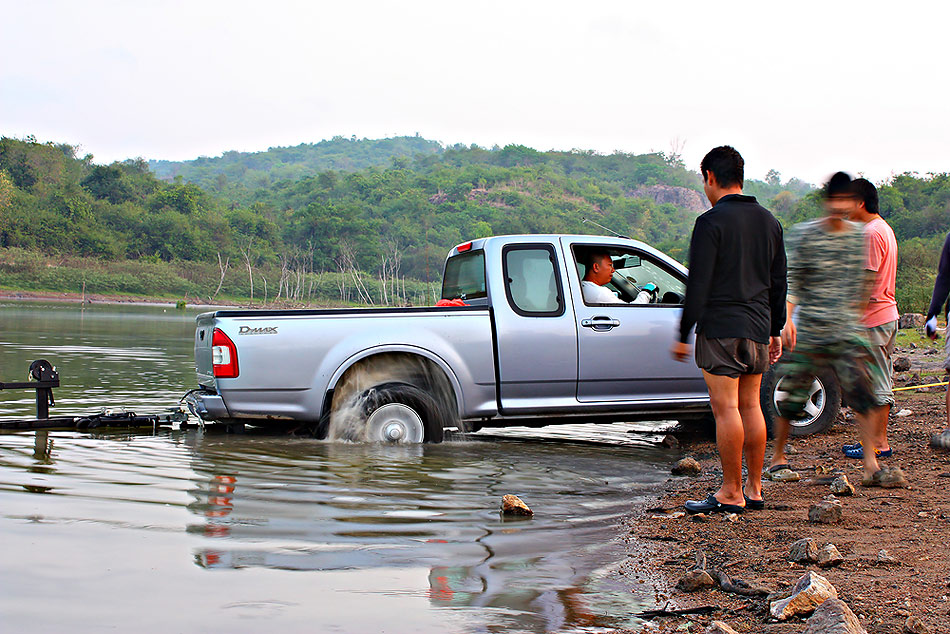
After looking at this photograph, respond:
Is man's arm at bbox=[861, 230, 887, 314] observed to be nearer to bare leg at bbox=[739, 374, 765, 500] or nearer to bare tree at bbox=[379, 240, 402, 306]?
bare leg at bbox=[739, 374, 765, 500]

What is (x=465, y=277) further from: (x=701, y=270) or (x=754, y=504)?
(x=754, y=504)

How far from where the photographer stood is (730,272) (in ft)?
15.2

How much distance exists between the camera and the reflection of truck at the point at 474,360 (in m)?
6.54

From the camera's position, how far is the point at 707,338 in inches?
183

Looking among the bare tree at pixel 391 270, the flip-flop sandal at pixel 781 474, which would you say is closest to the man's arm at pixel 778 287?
the flip-flop sandal at pixel 781 474

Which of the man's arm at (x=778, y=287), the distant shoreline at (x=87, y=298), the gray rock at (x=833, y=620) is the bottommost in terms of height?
the gray rock at (x=833, y=620)

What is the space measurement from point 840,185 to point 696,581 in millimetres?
2833

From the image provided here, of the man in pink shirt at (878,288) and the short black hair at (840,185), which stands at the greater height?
the short black hair at (840,185)

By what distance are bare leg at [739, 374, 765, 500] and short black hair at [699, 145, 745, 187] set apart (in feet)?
3.38

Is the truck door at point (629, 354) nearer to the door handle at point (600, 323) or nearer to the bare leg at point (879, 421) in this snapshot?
the door handle at point (600, 323)

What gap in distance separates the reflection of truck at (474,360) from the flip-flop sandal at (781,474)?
1.55 meters

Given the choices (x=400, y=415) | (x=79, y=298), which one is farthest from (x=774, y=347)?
(x=79, y=298)

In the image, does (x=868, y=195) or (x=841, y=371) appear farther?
(x=868, y=195)

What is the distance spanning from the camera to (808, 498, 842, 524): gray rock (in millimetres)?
4285
